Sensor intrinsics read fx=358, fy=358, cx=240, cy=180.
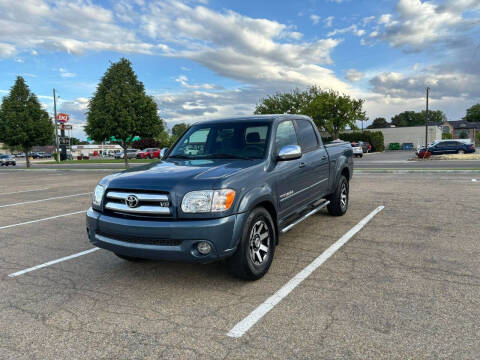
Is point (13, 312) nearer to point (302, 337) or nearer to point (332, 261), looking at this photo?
point (302, 337)

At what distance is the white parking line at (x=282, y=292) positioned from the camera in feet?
9.68

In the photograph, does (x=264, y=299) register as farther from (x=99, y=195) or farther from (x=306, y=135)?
(x=306, y=135)

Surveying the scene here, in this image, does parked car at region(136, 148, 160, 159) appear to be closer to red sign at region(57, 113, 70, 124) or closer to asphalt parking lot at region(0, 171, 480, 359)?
red sign at region(57, 113, 70, 124)

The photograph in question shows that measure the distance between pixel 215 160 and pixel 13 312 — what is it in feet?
8.41

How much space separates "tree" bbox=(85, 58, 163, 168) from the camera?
25.8m

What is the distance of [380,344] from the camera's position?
2660 mm

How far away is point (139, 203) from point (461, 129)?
440 feet

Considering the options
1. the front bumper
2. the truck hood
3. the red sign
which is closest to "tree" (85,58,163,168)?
the red sign

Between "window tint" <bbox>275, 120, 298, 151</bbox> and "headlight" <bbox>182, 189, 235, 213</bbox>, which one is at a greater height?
"window tint" <bbox>275, 120, 298, 151</bbox>

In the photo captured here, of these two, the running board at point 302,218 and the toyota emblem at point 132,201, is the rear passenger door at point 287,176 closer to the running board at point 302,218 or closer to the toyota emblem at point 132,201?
the running board at point 302,218

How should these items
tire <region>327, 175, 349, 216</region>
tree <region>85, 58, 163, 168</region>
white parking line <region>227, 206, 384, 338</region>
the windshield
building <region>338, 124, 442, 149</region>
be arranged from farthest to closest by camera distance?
building <region>338, 124, 442, 149</region> < tree <region>85, 58, 163, 168</region> < tire <region>327, 175, 349, 216</region> < the windshield < white parking line <region>227, 206, 384, 338</region>

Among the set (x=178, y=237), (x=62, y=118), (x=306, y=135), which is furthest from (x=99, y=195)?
(x=62, y=118)

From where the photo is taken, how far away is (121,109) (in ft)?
84.5

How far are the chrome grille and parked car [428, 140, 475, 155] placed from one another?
36594 mm
